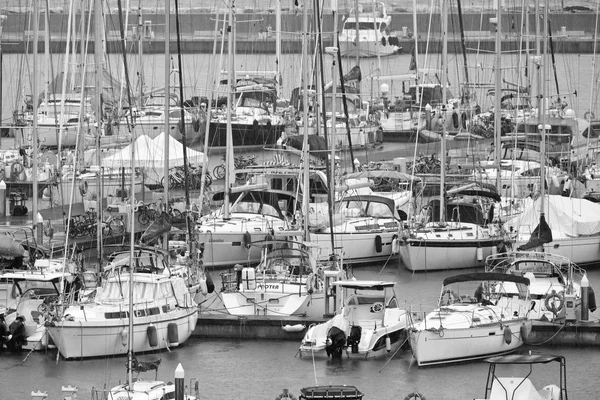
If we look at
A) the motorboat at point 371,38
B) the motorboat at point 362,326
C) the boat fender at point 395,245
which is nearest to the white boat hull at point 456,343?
the motorboat at point 362,326

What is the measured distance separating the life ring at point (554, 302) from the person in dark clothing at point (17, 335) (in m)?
11.1

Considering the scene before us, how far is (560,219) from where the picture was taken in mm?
48250

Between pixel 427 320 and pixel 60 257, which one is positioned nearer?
pixel 427 320

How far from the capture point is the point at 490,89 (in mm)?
74625

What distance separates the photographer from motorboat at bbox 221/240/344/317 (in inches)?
1572

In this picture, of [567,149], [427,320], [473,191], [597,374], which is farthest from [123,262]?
[567,149]

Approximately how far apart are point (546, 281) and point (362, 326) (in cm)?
479

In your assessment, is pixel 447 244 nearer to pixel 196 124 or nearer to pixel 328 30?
pixel 196 124

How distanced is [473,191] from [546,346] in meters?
12.6

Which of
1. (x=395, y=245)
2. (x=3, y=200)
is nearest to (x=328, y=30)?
(x=3, y=200)

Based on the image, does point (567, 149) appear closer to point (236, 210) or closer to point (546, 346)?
point (236, 210)

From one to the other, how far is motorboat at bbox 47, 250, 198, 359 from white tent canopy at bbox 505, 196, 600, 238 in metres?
12.7

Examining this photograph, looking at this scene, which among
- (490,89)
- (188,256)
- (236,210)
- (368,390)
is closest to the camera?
(368,390)

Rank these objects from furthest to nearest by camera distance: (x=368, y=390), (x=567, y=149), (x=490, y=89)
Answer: (x=490, y=89)
(x=567, y=149)
(x=368, y=390)
